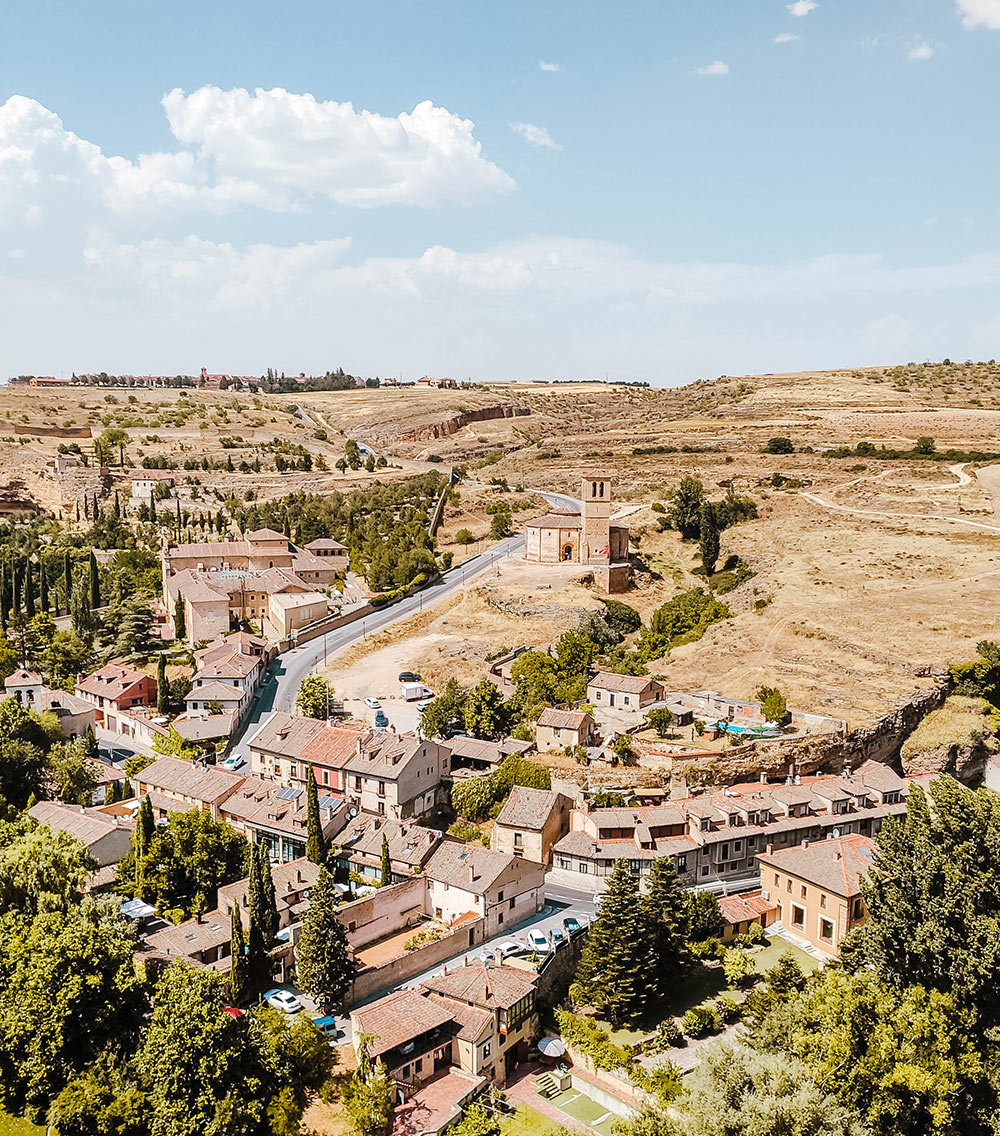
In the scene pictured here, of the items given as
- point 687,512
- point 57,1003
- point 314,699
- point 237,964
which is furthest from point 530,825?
point 687,512

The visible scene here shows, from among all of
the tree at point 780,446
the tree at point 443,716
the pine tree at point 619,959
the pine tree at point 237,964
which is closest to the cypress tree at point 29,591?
the tree at point 443,716

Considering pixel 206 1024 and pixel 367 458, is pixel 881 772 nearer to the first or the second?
pixel 206 1024

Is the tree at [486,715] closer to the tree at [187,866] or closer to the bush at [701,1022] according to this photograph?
the tree at [187,866]

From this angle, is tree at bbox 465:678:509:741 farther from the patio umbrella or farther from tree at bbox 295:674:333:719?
the patio umbrella

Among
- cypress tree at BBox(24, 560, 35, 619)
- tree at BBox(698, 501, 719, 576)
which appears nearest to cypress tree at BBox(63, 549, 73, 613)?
cypress tree at BBox(24, 560, 35, 619)

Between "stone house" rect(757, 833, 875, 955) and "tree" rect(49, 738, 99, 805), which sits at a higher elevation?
"tree" rect(49, 738, 99, 805)
